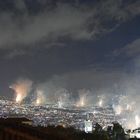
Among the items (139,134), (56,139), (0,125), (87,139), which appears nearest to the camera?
(56,139)

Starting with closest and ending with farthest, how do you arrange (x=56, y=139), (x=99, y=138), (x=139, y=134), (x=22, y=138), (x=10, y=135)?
1. (x=56, y=139)
2. (x=22, y=138)
3. (x=10, y=135)
4. (x=99, y=138)
5. (x=139, y=134)

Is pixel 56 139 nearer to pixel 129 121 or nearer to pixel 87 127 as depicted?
pixel 87 127

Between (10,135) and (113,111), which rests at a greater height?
(113,111)

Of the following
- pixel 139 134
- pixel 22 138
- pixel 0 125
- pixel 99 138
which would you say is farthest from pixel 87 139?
pixel 139 134

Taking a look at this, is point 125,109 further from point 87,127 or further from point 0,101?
point 87,127

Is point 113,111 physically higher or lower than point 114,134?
higher

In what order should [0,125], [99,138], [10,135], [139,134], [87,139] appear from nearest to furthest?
[10,135] → [0,125] → [87,139] → [99,138] → [139,134]

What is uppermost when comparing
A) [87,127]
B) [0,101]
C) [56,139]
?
[0,101]

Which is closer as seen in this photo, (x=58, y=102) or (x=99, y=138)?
(x=99, y=138)

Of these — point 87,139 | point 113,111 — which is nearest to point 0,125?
point 87,139
